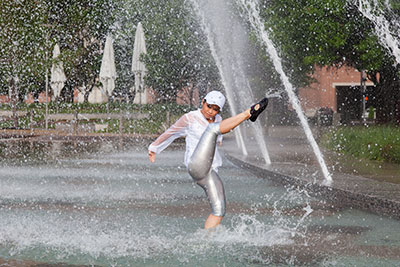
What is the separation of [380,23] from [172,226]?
2137 cm

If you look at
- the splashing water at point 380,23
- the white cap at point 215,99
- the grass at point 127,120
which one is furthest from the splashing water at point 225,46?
the white cap at point 215,99

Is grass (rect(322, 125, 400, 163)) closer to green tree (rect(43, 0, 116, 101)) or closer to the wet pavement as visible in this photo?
the wet pavement

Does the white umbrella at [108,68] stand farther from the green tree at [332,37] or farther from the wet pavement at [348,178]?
the wet pavement at [348,178]

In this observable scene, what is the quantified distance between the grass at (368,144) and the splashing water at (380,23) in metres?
4.62

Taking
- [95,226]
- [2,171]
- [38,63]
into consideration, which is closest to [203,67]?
[38,63]

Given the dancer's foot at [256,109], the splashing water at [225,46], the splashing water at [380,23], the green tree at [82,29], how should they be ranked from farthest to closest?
the green tree at [82,29]
the splashing water at [225,46]
the splashing water at [380,23]
the dancer's foot at [256,109]

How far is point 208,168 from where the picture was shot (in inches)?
242

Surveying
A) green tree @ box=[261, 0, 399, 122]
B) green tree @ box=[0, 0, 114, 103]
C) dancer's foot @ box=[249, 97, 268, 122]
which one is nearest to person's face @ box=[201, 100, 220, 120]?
dancer's foot @ box=[249, 97, 268, 122]

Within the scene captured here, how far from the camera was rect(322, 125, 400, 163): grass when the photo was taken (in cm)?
1666

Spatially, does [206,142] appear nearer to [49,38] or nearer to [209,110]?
[209,110]

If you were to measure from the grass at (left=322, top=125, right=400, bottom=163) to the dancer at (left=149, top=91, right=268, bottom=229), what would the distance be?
10.6 meters

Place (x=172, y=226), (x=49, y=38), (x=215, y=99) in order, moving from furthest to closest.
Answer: (x=49, y=38), (x=172, y=226), (x=215, y=99)

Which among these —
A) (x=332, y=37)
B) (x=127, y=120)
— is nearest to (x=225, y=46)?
(x=127, y=120)

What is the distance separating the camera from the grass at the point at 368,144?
1666 centimetres
